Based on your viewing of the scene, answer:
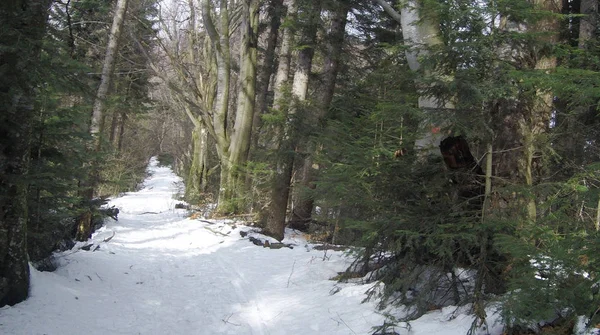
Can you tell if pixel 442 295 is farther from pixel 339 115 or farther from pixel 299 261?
pixel 339 115

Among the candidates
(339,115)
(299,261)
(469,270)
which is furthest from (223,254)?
(469,270)

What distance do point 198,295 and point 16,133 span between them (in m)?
3.39

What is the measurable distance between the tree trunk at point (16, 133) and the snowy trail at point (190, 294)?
406 mm

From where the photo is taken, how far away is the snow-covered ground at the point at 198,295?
4.77 meters

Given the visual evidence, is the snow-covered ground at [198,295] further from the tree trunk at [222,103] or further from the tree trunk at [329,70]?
the tree trunk at [222,103]

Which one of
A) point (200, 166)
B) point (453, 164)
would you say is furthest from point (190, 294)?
point (200, 166)

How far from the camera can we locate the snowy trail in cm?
496

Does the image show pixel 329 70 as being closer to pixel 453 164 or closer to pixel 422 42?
pixel 422 42

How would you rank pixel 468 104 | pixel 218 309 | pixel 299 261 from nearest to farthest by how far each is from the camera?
pixel 468 104 < pixel 218 309 < pixel 299 261

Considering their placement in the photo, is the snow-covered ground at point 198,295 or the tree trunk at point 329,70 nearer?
the snow-covered ground at point 198,295

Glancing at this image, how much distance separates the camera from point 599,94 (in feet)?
11.6

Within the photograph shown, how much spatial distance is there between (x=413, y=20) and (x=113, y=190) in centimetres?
2009

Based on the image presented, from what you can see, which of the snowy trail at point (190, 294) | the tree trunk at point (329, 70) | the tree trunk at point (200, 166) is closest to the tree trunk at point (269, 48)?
the tree trunk at point (329, 70)

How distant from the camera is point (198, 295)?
6.59 meters
